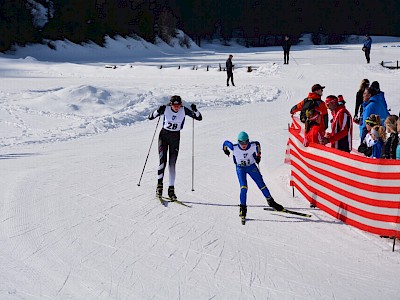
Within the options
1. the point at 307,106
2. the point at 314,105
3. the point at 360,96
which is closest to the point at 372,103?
the point at 314,105

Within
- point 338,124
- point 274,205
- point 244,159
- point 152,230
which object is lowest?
point 152,230

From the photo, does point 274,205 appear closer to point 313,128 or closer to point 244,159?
point 244,159

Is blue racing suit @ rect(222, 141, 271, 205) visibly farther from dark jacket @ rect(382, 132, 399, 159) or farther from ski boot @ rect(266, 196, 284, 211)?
dark jacket @ rect(382, 132, 399, 159)

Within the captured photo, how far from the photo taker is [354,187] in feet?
25.8

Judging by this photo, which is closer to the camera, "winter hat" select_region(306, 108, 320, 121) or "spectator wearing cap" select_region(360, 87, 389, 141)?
"winter hat" select_region(306, 108, 320, 121)

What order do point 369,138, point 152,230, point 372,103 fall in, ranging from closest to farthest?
point 152,230, point 369,138, point 372,103

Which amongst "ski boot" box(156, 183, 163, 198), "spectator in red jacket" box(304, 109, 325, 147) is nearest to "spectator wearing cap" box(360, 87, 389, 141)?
"spectator in red jacket" box(304, 109, 325, 147)

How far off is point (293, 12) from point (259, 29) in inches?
253

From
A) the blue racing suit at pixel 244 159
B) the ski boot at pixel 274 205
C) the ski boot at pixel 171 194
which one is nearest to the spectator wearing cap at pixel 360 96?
the ski boot at pixel 274 205

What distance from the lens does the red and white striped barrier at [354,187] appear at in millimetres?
7242

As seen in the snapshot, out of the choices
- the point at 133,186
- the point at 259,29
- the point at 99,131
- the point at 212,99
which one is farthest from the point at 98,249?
the point at 259,29

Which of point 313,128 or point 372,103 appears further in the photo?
point 372,103

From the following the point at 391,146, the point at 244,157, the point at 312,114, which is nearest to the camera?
the point at 391,146

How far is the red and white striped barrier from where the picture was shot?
724cm
